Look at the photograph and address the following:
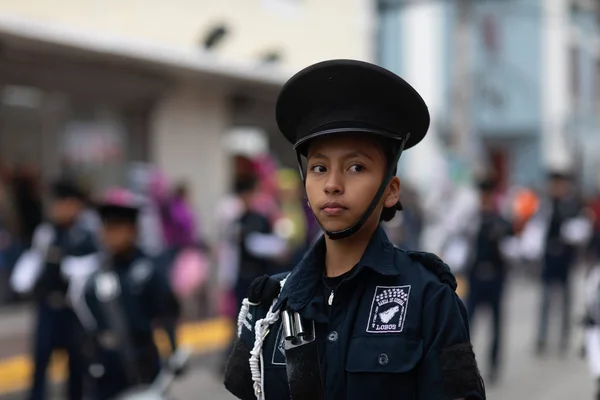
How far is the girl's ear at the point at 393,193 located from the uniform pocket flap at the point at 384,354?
1.29 ft

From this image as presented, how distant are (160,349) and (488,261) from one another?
3290 mm

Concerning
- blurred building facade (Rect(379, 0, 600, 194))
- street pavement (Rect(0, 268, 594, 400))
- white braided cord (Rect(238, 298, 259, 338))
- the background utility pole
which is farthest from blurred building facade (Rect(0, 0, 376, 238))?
blurred building facade (Rect(379, 0, 600, 194))

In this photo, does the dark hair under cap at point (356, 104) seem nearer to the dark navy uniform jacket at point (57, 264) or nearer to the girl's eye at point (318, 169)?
the girl's eye at point (318, 169)

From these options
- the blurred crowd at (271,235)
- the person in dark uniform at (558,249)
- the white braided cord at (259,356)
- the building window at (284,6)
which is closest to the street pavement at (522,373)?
the blurred crowd at (271,235)

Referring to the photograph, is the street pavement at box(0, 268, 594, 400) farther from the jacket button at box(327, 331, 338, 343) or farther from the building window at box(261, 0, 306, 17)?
the building window at box(261, 0, 306, 17)

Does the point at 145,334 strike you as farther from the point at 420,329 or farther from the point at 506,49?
the point at 506,49

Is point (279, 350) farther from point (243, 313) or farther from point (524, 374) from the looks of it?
point (524, 374)

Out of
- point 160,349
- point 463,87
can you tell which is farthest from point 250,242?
point 463,87

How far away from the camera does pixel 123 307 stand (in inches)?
226

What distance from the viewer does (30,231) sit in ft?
42.1

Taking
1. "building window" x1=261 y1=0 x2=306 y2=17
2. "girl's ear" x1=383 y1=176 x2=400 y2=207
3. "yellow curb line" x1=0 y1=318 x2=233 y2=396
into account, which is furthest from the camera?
"building window" x1=261 y1=0 x2=306 y2=17

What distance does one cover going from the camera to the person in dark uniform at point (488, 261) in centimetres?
925

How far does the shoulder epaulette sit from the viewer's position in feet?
8.02

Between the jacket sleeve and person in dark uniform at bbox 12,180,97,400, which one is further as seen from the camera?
person in dark uniform at bbox 12,180,97,400
